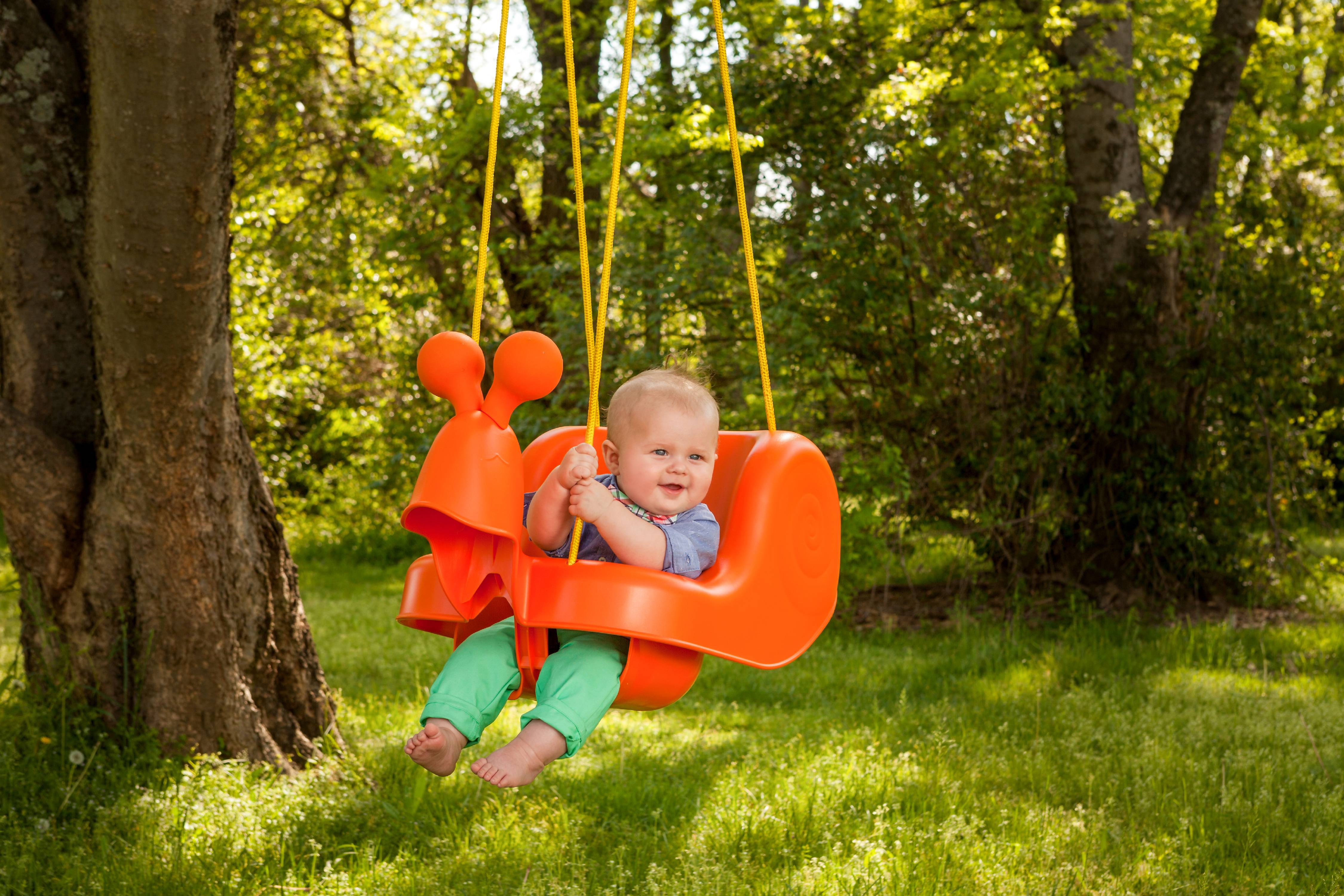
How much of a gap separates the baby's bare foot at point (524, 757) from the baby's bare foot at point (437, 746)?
0.29 ft

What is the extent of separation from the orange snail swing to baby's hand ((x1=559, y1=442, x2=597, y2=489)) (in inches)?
2.8

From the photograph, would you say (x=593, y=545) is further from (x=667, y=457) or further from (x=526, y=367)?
(x=526, y=367)

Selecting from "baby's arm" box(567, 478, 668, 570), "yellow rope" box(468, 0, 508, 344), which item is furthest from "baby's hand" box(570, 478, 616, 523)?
"yellow rope" box(468, 0, 508, 344)

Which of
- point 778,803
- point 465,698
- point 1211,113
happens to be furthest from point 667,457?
point 1211,113

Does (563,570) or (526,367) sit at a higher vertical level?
(526,367)

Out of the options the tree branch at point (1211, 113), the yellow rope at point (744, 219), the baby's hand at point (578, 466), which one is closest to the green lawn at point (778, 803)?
the baby's hand at point (578, 466)

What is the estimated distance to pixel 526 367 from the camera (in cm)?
217

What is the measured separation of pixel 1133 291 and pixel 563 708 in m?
5.97

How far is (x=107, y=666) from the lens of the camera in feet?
12.9

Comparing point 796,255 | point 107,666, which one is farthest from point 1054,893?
point 796,255

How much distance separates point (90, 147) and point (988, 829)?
366 centimetres

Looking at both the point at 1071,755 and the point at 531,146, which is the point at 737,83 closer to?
the point at 531,146

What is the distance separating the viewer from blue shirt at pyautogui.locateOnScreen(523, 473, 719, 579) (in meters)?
2.52

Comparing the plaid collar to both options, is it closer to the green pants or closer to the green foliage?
the green pants
